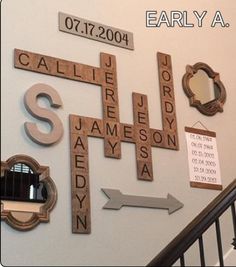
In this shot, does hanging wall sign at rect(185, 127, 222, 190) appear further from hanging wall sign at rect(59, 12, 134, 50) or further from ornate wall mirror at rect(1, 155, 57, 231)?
ornate wall mirror at rect(1, 155, 57, 231)

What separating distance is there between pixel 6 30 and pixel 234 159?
5.61 ft

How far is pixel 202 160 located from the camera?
3006mm

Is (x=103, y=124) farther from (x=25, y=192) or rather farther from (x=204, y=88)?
(x=204, y=88)

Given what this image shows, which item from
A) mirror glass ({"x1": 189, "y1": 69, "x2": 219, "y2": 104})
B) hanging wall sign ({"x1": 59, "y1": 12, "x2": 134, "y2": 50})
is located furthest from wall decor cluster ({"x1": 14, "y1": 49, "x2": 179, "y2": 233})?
mirror glass ({"x1": 189, "y1": 69, "x2": 219, "y2": 104})

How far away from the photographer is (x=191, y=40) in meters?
3.28

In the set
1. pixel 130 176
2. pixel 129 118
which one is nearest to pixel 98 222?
pixel 130 176

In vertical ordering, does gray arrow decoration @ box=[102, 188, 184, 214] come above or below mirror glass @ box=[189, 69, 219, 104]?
below

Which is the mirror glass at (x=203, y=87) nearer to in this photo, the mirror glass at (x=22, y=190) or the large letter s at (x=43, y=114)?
the large letter s at (x=43, y=114)

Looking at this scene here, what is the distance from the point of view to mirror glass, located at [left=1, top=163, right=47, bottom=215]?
2.27m

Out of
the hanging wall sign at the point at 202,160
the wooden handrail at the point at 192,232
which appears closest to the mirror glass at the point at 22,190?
the wooden handrail at the point at 192,232

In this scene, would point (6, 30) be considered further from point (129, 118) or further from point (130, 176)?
point (130, 176)

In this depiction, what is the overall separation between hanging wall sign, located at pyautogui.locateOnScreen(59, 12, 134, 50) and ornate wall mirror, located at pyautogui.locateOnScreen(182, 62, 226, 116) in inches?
19.2

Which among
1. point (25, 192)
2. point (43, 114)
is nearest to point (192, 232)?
point (25, 192)

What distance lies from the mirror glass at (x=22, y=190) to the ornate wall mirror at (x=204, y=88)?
125cm
